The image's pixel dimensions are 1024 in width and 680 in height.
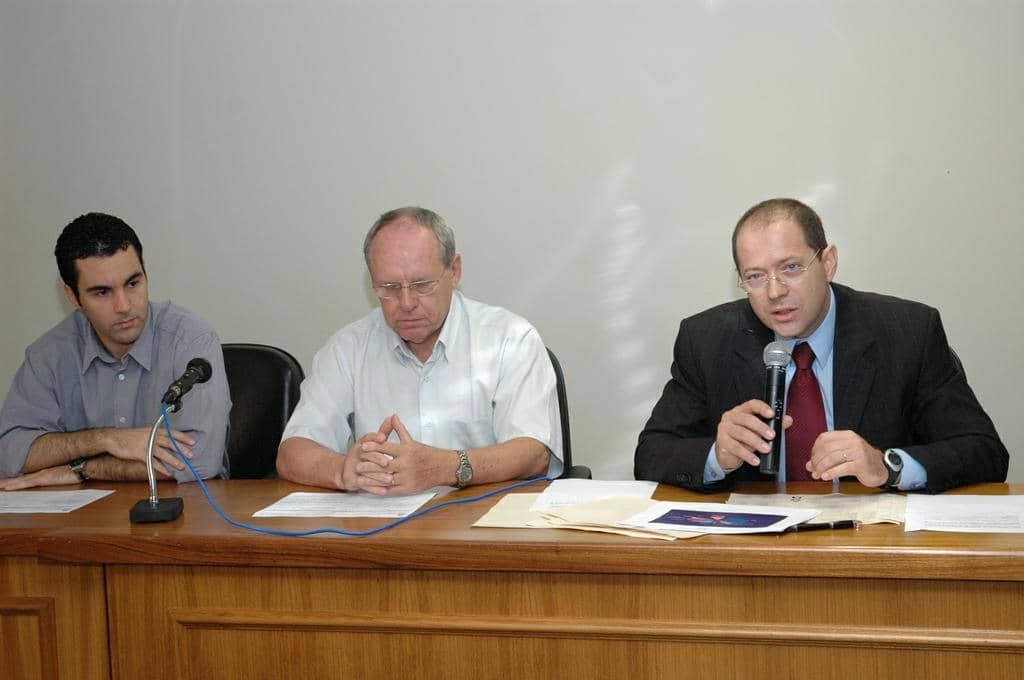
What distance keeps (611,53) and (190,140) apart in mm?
1601

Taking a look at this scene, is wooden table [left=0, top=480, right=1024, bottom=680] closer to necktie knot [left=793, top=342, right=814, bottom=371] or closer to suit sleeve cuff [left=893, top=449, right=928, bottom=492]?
suit sleeve cuff [left=893, top=449, right=928, bottom=492]

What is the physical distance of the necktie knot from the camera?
2602 millimetres

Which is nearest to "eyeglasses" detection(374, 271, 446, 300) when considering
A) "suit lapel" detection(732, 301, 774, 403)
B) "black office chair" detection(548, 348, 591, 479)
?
"black office chair" detection(548, 348, 591, 479)

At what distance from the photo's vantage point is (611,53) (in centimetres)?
365

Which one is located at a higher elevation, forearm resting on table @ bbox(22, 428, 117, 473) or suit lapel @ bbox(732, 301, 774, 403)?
suit lapel @ bbox(732, 301, 774, 403)

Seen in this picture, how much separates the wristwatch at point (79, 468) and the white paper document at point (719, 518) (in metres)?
1.59

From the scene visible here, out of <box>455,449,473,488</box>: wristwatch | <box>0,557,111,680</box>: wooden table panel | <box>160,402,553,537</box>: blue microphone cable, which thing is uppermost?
<box>455,449,473,488</box>: wristwatch

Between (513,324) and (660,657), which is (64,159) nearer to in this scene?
(513,324)

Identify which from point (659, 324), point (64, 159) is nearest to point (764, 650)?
point (659, 324)

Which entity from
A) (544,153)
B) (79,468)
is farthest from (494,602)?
(544,153)

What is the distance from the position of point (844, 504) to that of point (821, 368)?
50cm

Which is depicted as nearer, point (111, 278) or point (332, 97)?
point (111, 278)

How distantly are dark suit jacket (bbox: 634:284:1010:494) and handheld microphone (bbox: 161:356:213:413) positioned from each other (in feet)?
3.51

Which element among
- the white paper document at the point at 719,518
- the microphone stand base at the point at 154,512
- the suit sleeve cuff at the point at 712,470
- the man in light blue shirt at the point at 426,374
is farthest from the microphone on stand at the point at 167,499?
the suit sleeve cuff at the point at 712,470
